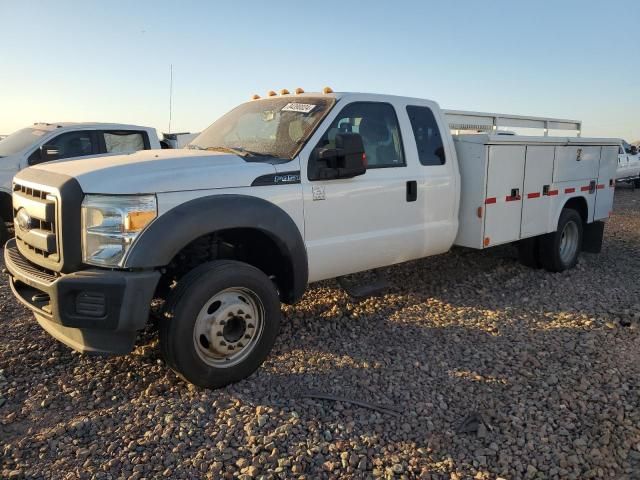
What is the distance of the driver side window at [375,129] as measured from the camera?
178 inches

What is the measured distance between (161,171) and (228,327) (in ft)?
3.75

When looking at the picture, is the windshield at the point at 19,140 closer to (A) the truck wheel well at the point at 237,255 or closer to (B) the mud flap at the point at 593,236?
(A) the truck wheel well at the point at 237,255

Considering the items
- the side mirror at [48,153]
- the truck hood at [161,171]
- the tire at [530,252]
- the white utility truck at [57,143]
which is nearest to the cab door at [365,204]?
the truck hood at [161,171]

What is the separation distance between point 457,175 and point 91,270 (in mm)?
3497

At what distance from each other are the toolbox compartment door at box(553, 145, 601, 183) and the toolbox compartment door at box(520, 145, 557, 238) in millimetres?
177

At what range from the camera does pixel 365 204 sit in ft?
14.9

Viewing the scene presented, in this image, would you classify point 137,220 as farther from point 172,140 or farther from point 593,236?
point 172,140

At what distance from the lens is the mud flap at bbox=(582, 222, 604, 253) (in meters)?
7.62

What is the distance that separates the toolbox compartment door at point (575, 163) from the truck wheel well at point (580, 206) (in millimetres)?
302

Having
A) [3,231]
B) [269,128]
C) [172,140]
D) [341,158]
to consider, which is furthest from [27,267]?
[172,140]

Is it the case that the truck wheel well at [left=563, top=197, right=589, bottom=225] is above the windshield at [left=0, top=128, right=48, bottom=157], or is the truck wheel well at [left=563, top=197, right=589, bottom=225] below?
below

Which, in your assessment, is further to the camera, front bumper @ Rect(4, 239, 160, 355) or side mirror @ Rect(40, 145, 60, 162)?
side mirror @ Rect(40, 145, 60, 162)

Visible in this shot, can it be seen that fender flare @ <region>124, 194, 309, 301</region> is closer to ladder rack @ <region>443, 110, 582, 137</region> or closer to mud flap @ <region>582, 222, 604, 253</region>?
ladder rack @ <region>443, 110, 582, 137</region>

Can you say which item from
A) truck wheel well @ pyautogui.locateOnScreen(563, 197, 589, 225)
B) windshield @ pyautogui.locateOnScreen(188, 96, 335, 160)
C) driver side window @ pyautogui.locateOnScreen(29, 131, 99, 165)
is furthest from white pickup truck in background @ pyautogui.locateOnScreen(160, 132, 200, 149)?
truck wheel well @ pyautogui.locateOnScreen(563, 197, 589, 225)
